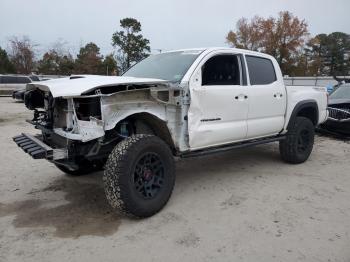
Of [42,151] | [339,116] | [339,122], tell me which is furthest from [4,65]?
[42,151]

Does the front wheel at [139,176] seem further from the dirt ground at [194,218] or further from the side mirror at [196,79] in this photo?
the side mirror at [196,79]

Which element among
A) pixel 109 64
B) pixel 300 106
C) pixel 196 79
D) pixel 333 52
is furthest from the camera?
pixel 333 52

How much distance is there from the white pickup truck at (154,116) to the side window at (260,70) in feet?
0.06

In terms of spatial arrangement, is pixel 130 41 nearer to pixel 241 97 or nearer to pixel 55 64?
pixel 55 64

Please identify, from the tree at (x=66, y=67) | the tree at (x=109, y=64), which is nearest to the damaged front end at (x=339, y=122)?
the tree at (x=109, y=64)

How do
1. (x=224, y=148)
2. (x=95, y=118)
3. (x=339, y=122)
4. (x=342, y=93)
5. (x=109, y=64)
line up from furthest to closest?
(x=109, y=64)
(x=342, y=93)
(x=339, y=122)
(x=224, y=148)
(x=95, y=118)

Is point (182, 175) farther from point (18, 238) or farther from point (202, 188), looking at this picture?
point (18, 238)

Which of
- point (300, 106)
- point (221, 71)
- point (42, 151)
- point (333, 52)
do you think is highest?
point (333, 52)

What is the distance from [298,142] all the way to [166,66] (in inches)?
118

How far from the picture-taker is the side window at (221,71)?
5.04 meters

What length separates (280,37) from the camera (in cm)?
4481

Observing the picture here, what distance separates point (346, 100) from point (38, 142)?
8.28m

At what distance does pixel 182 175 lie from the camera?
19.6 ft

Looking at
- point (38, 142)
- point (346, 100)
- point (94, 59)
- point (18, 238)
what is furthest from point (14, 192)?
point (94, 59)
